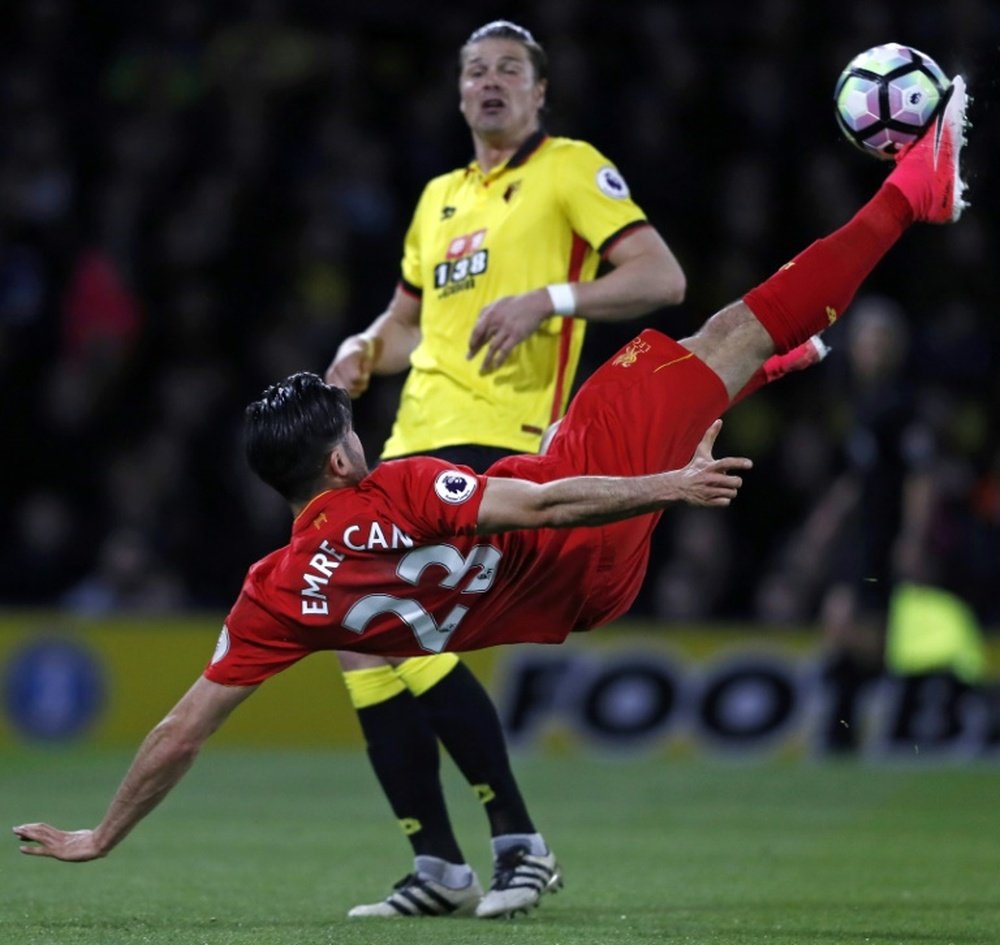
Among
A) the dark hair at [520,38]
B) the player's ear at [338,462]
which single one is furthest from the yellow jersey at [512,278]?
the player's ear at [338,462]

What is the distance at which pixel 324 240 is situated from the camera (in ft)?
48.2

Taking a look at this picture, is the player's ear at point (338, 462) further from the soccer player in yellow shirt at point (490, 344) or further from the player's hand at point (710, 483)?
the player's hand at point (710, 483)

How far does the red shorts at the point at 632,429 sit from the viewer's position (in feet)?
18.6

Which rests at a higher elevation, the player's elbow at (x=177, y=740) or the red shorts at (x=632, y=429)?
the red shorts at (x=632, y=429)

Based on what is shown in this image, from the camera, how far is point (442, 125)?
1499cm

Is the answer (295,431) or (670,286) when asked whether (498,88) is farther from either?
(295,431)

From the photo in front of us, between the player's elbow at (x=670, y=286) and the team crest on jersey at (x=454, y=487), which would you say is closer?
the team crest on jersey at (x=454, y=487)

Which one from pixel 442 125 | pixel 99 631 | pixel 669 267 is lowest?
pixel 99 631

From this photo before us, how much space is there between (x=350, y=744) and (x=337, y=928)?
7495 mm

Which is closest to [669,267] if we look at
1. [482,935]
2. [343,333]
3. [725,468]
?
[725,468]

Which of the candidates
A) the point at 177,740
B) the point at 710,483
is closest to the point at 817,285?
the point at 710,483

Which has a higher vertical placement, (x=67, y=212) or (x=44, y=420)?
(x=67, y=212)

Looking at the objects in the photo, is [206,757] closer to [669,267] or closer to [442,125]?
[442,125]

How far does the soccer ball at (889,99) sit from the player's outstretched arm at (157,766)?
270 centimetres
